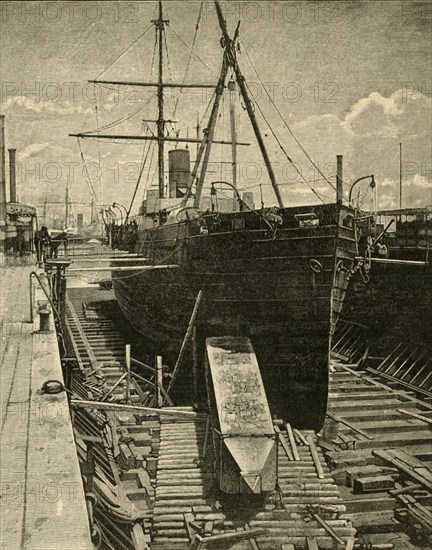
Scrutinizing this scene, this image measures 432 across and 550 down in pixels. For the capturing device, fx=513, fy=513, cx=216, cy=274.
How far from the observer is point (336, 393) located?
11141 mm

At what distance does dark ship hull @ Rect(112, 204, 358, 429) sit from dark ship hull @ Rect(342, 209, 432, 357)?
147 inches

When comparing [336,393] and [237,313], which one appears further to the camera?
[336,393]

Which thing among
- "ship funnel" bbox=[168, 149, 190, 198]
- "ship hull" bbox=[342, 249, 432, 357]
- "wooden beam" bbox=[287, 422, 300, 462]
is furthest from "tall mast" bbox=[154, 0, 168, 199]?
"wooden beam" bbox=[287, 422, 300, 462]

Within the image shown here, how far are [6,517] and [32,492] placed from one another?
0.25 metres

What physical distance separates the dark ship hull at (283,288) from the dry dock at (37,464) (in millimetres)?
4371

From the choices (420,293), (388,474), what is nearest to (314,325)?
(388,474)

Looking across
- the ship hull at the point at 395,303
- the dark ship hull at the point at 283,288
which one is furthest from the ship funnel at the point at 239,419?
the ship hull at the point at 395,303

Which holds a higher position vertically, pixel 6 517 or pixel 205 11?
pixel 205 11

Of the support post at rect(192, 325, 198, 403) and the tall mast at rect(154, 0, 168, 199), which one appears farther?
the tall mast at rect(154, 0, 168, 199)

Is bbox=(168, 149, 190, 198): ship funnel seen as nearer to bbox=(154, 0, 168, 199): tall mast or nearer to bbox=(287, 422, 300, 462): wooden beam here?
bbox=(154, 0, 168, 199): tall mast

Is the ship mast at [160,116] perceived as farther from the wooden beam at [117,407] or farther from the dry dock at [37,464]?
the dry dock at [37,464]

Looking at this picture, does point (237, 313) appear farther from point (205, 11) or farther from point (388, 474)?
point (205, 11)

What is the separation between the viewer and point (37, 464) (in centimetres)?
296

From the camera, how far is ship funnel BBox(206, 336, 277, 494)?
21.7 ft
